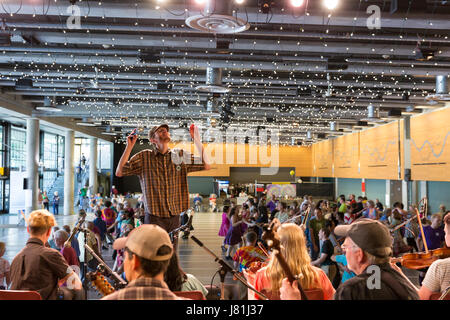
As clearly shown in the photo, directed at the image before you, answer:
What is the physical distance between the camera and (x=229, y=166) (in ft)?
109

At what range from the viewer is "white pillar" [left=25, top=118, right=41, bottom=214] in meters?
17.8

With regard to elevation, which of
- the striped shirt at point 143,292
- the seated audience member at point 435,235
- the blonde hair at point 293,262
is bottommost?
the seated audience member at point 435,235

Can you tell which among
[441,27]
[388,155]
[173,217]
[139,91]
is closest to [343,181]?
[388,155]

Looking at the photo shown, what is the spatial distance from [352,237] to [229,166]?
31.2m

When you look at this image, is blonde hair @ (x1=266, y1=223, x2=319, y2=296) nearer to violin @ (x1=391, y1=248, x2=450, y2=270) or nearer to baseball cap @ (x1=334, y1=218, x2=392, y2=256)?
baseball cap @ (x1=334, y1=218, x2=392, y2=256)

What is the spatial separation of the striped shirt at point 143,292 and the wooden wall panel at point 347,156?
896 inches

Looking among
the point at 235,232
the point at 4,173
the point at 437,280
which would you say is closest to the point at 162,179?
the point at 437,280

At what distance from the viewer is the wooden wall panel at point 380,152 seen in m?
18.5

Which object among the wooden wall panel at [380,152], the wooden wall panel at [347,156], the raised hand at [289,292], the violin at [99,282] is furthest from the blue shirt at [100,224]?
the wooden wall panel at [347,156]

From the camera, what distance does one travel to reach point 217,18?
507 cm

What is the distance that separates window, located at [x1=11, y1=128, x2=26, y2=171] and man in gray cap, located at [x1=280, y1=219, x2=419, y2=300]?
2575 cm

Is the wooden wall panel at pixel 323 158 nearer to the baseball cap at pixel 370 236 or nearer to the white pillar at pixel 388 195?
the white pillar at pixel 388 195

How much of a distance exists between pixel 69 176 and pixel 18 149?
4.84 m
